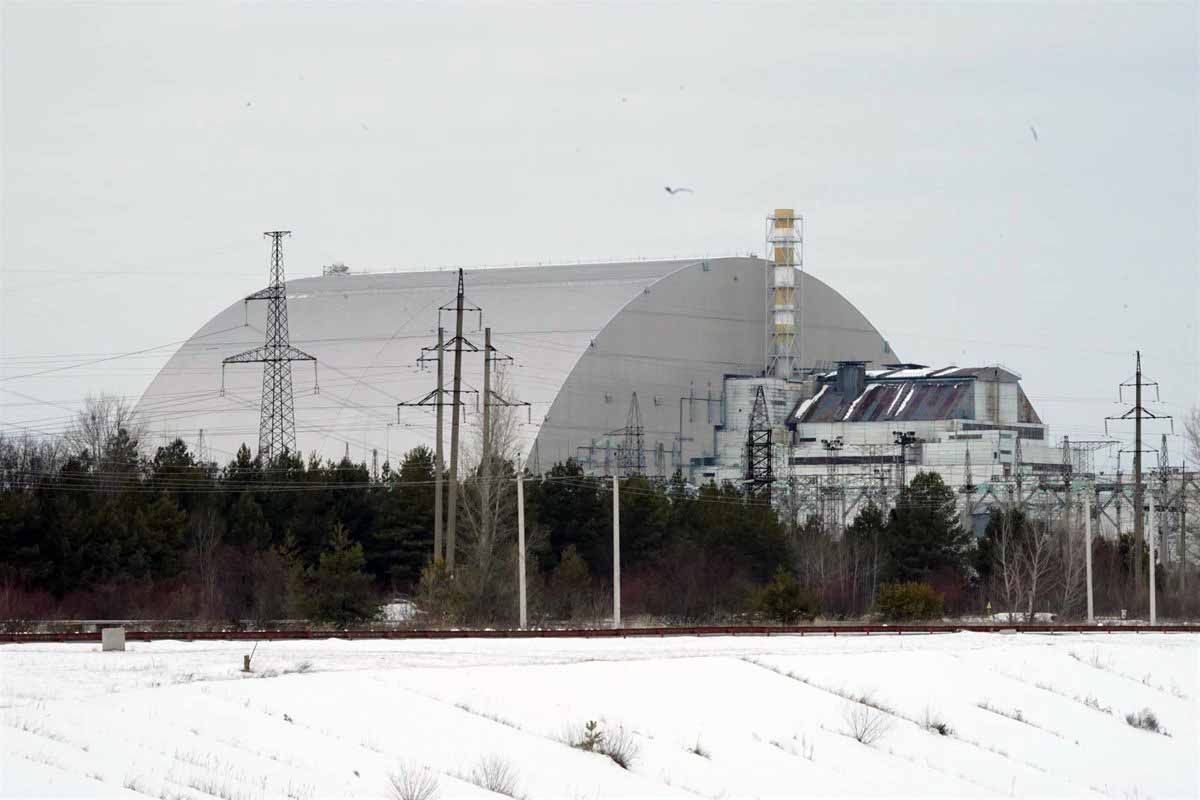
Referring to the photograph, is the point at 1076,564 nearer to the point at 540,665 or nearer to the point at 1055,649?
the point at 1055,649

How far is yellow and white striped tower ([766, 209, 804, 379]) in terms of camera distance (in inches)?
3457

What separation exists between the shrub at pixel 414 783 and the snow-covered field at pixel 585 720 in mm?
73

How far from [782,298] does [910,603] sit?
42335 mm

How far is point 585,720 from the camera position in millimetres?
21094

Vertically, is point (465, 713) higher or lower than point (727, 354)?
lower

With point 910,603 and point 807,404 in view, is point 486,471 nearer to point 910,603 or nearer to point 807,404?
point 910,603

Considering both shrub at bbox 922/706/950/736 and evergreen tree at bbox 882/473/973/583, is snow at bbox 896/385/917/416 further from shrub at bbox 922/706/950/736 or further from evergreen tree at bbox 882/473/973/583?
shrub at bbox 922/706/950/736

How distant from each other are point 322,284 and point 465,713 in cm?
7679

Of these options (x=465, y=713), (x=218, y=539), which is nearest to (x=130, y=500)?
(x=218, y=539)

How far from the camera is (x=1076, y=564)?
203 ft

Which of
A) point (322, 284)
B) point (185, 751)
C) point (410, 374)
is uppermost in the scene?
point (322, 284)

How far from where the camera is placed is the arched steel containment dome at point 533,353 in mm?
79312

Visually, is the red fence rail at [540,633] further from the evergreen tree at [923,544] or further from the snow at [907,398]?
the snow at [907,398]

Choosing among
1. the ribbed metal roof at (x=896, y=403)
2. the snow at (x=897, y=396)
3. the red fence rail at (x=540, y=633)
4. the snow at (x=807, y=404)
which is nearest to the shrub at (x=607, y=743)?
the red fence rail at (x=540, y=633)
